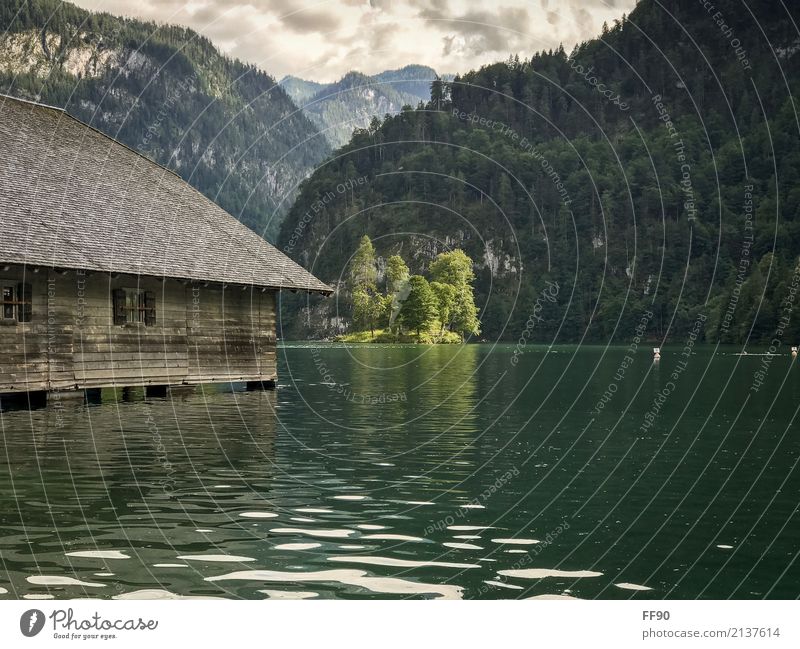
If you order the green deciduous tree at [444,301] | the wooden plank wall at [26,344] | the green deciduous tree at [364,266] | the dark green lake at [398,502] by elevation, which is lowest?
the dark green lake at [398,502]

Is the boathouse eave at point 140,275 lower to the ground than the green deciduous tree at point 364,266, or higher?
lower

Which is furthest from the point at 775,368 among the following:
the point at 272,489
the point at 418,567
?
the point at 418,567

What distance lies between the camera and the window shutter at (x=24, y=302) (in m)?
31.4

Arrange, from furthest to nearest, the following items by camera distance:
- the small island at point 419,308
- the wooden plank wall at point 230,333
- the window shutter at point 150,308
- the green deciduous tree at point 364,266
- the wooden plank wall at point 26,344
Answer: the green deciduous tree at point 364,266, the small island at point 419,308, the wooden plank wall at point 230,333, the window shutter at point 150,308, the wooden plank wall at point 26,344

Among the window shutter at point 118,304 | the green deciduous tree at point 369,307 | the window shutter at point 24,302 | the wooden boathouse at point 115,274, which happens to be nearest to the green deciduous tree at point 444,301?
the green deciduous tree at point 369,307

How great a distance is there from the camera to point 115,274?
3378 cm

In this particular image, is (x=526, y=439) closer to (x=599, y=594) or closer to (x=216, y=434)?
(x=216, y=434)

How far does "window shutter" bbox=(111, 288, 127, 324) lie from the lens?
34834 millimetres

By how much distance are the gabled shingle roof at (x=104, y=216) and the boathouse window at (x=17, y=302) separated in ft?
5.47

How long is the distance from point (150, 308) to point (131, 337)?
1381mm

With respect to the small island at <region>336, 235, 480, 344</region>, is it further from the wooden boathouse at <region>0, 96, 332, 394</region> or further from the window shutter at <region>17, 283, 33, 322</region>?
the window shutter at <region>17, 283, 33, 322</region>

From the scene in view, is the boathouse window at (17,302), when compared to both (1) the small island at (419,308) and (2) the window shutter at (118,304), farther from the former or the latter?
(1) the small island at (419,308)

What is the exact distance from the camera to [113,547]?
11789 millimetres

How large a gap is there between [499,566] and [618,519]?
340cm
